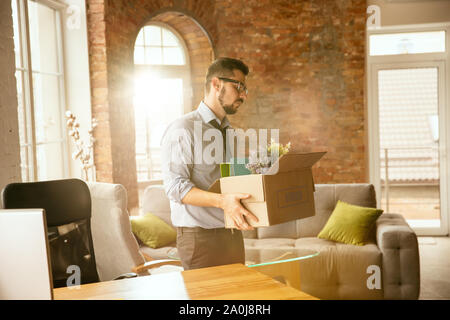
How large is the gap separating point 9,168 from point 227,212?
4.72 ft

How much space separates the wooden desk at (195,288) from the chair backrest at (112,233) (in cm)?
93

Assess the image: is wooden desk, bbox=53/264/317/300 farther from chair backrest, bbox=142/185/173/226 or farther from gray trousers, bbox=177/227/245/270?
chair backrest, bbox=142/185/173/226

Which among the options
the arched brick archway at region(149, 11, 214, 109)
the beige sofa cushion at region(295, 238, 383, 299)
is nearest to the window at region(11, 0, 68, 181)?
the arched brick archway at region(149, 11, 214, 109)

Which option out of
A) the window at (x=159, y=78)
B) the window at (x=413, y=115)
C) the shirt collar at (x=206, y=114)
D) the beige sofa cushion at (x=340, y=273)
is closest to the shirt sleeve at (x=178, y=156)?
the shirt collar at (x=206, y=114)

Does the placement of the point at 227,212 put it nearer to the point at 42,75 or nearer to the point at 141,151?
the point at 42,75

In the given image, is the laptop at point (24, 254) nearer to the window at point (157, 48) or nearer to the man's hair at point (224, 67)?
the man's hair at point (224, 67)

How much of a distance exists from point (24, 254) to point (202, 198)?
1.06m

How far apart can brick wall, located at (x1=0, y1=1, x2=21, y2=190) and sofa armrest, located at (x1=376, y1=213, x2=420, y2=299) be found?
2.55 m

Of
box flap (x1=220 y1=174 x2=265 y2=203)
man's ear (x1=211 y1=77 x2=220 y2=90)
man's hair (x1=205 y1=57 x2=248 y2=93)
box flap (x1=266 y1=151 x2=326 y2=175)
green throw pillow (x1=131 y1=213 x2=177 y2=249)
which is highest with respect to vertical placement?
man's hair (x1=205 y1=57 x2=248 y2=93)

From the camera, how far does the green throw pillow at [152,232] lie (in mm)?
3766

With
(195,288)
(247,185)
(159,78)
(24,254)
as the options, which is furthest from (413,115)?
(24,254)

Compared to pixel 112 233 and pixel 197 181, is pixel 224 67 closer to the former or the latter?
pixel 197 181

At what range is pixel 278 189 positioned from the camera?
1838mm

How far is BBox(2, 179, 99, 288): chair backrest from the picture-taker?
2.03m
